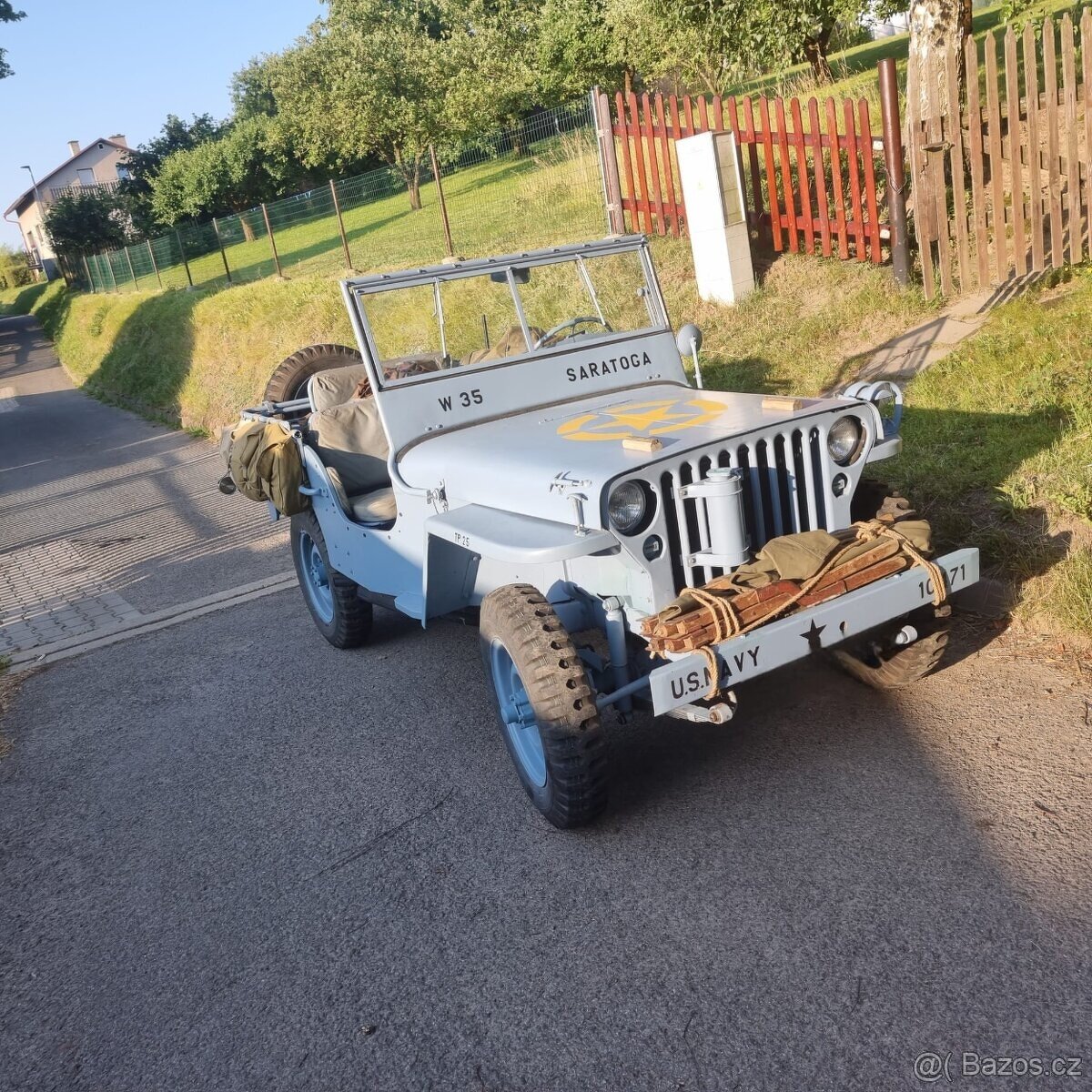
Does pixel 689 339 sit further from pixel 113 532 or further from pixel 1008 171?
pixel 113 532

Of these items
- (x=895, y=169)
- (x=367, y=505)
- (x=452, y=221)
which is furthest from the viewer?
(x=452, y=221)

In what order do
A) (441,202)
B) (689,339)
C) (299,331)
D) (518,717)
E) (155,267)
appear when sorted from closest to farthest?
(518,717) < (689,339) < (441,202) < (299,331) < (155,267)

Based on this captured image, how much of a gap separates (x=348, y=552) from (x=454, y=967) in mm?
2598

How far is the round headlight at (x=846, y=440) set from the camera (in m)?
3.81

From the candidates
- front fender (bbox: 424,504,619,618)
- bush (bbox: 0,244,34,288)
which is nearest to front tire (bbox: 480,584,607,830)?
front fender (bbox: 424,504,619,618)

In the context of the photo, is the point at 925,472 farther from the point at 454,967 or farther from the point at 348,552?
the point at 454,967

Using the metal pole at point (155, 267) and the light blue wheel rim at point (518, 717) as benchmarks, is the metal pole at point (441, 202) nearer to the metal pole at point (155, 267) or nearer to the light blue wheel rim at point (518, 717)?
the light blue wheel rim at point (518, 717)

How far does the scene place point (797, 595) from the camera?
3.34 meters

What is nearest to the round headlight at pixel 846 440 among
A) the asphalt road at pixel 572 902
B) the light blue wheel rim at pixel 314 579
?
the asphalt road at pixel 572 902

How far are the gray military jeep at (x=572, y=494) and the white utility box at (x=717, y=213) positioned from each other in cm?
477

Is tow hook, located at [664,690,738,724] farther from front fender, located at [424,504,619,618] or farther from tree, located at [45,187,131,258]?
tree, located at [45,187,131,258]

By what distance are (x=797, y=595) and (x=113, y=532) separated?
7.99 meters

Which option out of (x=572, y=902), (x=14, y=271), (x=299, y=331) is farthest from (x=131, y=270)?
(x=14, y=271)

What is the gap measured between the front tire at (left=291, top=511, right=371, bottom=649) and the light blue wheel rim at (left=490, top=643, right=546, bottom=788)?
72.5 inches
